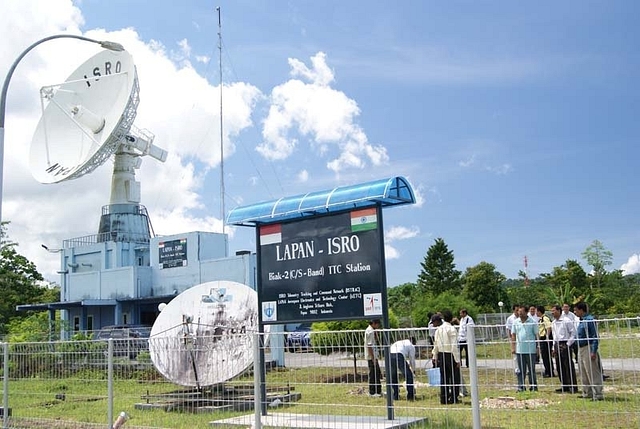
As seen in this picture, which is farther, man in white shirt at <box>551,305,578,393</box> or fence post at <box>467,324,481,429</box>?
man in white shirt at <box>551,305,578,393</box>

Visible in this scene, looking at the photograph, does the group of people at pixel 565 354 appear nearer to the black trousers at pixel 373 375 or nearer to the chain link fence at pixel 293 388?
the chain link fence at pixel 293 388

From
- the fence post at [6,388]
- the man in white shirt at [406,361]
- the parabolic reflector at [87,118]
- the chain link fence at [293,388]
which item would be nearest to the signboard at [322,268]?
the man in white shirt at [406,361]

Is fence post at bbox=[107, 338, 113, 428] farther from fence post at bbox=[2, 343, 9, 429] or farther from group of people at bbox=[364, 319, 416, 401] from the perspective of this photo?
group of people at bbox=[364, 319, 416, 401]

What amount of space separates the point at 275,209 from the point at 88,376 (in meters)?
4.13

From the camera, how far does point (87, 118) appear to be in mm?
36969

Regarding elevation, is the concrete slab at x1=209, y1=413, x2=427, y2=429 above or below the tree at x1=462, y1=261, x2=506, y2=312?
below

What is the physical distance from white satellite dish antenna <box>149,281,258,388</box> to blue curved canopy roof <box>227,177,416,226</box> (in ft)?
7.28

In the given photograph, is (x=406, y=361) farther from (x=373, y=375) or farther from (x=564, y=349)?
(x=564, y=349)

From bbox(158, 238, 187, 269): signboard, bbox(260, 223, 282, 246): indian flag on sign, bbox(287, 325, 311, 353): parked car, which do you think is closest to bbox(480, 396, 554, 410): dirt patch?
bbox(287, 325, 311, 353): parked car

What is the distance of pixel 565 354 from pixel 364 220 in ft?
11.4

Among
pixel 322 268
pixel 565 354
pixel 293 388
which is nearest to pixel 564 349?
pixel 565 354

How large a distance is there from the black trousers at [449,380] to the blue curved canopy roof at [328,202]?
249 cm

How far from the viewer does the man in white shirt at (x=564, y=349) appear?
7660 mm

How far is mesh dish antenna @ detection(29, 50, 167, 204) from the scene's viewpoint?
36094 mm
